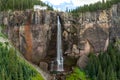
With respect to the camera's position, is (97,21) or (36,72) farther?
(97,21)

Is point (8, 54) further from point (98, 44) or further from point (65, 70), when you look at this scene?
point (98, 44)

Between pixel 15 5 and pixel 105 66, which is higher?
pixel 15 5

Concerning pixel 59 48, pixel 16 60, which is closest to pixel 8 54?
pixel 16 60

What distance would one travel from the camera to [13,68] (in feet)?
387

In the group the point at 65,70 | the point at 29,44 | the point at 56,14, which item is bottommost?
the point at 65,70

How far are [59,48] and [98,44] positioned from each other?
13.9m

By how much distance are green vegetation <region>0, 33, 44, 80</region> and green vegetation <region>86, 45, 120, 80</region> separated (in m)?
17.2

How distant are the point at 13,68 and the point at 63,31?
32.0 meters

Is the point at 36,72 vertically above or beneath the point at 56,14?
beneath

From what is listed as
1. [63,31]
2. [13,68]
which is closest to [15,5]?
[63,31]

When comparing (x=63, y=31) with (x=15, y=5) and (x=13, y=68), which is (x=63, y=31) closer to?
(x=15, y=5)

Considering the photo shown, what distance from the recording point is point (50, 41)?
473 feet

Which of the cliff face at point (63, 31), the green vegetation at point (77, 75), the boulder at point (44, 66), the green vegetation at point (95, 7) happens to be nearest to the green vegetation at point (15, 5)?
the cliff face at point (63, 31)

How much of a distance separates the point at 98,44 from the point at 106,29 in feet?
19.8
